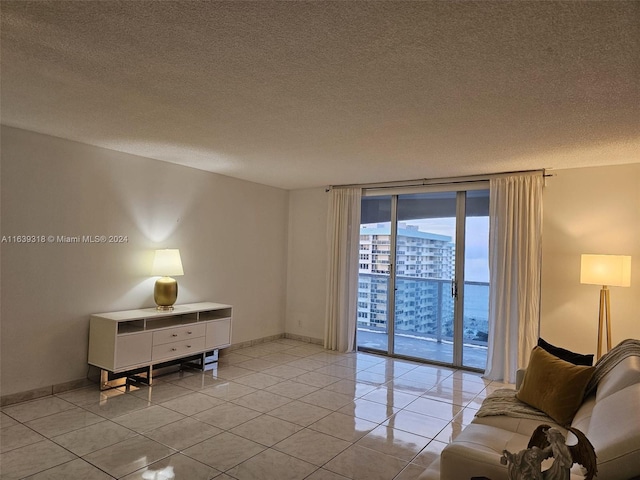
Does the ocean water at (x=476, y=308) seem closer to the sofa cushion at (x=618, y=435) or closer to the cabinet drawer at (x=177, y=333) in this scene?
the sofa cushion at (x=618, y=435)

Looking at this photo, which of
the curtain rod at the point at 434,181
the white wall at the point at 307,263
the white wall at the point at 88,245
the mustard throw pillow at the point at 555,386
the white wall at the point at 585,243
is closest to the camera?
the mustard throw pillow at the point at 555,386

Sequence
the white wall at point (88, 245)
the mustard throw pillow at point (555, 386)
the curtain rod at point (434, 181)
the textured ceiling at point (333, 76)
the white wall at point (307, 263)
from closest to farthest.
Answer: the textured ceiling at point (333, 76) < the mustard throw pillow at point (555, 386) < the white wall at point (88, 245) < the curtain rod at point (434, 181) < the white wall at point (307, 263)

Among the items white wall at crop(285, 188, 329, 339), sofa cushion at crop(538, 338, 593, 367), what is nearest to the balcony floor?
white wall at crop(285, 188, 329, 339)

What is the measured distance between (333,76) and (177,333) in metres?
3.39

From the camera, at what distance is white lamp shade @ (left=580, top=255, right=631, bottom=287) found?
3922 millimetres

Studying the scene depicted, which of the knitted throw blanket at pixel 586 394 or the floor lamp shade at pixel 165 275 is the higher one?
the floor lamp shade at pixel 165 275

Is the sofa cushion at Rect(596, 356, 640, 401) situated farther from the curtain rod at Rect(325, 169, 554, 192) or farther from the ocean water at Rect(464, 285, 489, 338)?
the curtain rod at Rect(325, 169, 554, 192)

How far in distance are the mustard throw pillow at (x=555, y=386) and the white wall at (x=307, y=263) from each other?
3803mm

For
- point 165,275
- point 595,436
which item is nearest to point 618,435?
point 595,436

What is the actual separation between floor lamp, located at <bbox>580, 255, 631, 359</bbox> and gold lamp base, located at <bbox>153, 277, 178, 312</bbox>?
4301 mm

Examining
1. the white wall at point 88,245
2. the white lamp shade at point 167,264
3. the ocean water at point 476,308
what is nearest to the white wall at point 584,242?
the ocean water at point 476,308

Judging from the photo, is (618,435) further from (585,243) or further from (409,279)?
(409,279)

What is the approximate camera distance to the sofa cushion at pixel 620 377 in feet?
7.16

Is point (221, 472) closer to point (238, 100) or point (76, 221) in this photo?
point (238, 100)
